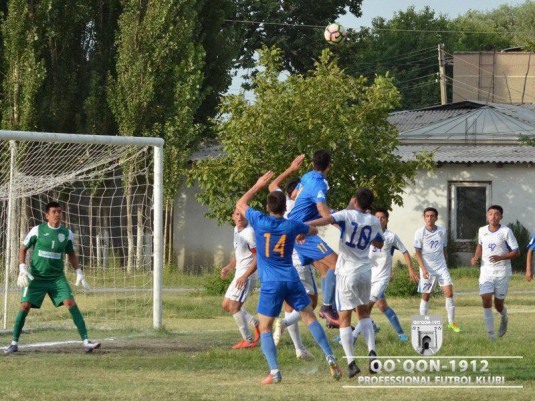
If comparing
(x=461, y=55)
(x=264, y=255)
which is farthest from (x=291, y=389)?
(x=461, y=55)

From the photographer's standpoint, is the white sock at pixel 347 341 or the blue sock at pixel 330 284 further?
the blue sock at pixel 330 284

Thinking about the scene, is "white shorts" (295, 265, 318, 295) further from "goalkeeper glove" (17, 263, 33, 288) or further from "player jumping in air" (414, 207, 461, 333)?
"goalkeeper glove" (17, 263, 33, 288)

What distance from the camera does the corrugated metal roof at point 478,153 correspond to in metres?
36.6

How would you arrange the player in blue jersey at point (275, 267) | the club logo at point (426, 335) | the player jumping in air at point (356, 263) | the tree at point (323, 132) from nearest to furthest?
the player in blue jersey at point (275, 267) < the player jumping in air at point (356, 263) < the club logo at point (426, 335) < the tree at point (323, 132)

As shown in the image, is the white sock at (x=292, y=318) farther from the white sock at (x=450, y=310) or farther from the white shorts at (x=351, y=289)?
the white sock at (x=450, y=310)

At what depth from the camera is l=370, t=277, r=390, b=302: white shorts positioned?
16203mm

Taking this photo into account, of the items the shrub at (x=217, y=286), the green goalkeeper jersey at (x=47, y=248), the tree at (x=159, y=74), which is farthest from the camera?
the tree at (x=159, y=74)

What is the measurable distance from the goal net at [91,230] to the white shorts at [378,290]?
3.34 meters

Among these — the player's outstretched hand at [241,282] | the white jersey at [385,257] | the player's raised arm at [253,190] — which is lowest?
the player's outstretched hand at [241,282]

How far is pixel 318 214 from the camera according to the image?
46.4 feet

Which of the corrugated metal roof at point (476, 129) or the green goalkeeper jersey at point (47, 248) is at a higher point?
the corrugated metal roof at point (476, 129)

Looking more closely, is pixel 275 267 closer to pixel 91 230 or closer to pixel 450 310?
pixel 450 310

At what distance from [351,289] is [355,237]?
21.7 inches

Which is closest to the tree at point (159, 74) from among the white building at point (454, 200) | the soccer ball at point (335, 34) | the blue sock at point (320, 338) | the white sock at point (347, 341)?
the white building at point (454, 200)
